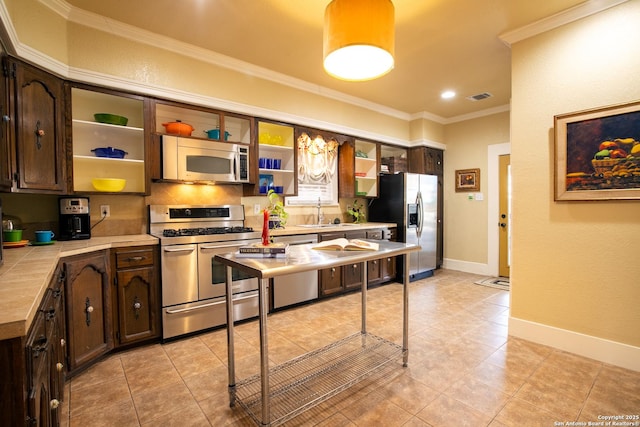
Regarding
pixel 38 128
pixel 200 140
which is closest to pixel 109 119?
pixel 38 128

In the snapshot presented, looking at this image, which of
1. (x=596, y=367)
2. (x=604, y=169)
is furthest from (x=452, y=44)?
(x=596, y=367)

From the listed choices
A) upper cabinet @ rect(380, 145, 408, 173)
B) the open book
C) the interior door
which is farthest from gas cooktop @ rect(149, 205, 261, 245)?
the interior door

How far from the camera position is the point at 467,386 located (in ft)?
6.72

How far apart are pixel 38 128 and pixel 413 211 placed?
4.45 m

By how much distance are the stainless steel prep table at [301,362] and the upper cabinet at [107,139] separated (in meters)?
1.81

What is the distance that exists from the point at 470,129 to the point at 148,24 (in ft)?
16.1

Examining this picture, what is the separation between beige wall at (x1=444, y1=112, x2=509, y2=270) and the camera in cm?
509

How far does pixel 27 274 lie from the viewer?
1410mm

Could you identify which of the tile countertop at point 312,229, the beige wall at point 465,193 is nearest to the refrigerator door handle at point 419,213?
the tile countertop at point 312,229

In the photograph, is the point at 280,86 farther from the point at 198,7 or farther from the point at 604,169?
the point at 604,169

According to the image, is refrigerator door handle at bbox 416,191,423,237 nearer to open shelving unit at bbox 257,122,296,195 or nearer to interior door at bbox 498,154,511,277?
interior door at bbox 498,154,511,277

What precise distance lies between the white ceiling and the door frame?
1.33 meters

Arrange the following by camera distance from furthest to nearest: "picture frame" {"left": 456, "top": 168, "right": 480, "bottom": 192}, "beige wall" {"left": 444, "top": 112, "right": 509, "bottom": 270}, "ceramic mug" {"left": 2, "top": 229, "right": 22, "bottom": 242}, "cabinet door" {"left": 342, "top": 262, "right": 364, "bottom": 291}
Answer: "picture frame" {"left": 456, "top": 168, "right": 480, "bottom": 192} → "beige wall" {"left": 444, "top": 112, "right": 509, "bottom": 270} → "cabinet door" {"left": 342, "top": 262, "right": 364, "bottom": 291} → "ceramic mug" {"left": 2, "top": 229, "right": 22, "bottom": 242}

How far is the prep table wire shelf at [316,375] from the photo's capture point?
1822 mm
